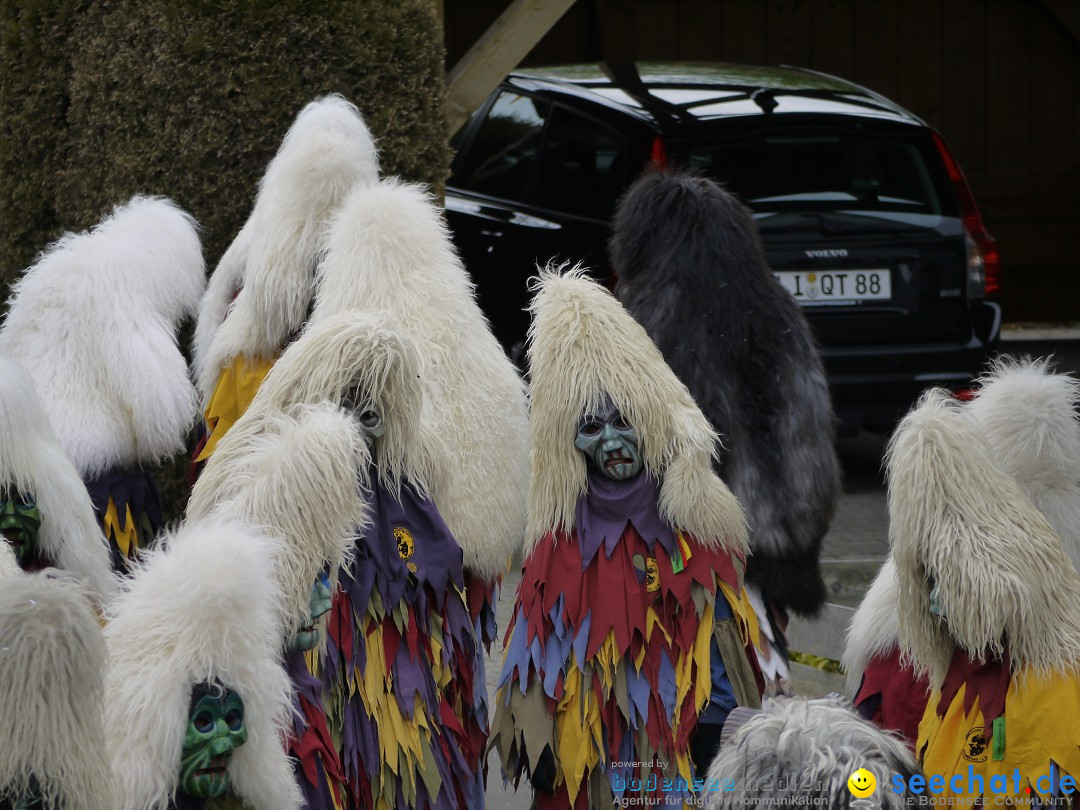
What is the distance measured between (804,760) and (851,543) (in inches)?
170

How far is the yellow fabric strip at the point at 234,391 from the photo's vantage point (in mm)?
4543

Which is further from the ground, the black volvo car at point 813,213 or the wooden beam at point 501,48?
the wooden beam at point 501,48

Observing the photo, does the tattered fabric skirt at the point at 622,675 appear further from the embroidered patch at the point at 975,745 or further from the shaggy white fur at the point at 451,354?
the embroidered patch at the point at 975,745

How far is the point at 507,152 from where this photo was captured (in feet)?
23.9

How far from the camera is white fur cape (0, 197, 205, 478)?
445 cm

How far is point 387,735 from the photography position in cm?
329

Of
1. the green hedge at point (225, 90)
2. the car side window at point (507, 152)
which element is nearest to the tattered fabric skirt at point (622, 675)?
the green hedge at point (225, 90)

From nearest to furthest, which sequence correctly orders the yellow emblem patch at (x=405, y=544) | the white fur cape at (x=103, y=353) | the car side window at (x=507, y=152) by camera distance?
the yellow emblem patch at (x=405, y=544) < the white fur cape at (x=103, y=353) < the car side window at (x=507, y=152)

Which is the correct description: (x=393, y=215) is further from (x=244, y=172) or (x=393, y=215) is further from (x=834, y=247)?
(x=834, y=247)

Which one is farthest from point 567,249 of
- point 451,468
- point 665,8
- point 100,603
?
A: point 665,8

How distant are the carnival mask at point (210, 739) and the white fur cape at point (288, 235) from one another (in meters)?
2.08

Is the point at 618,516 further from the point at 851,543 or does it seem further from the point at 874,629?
the point at 851,543

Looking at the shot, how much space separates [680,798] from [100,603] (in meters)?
1.52

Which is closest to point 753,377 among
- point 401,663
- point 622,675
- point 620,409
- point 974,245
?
point 620,409
